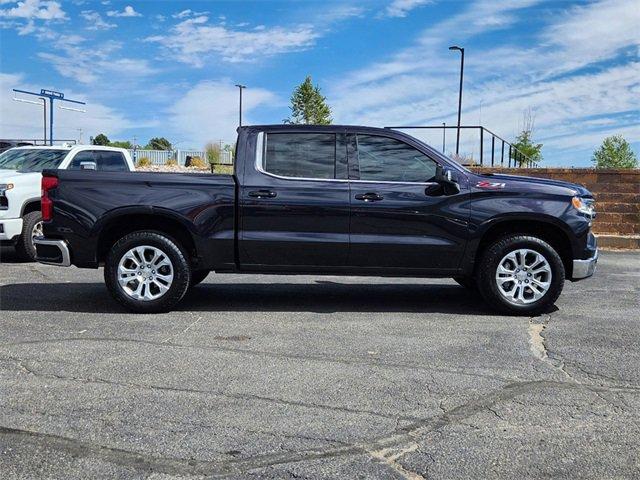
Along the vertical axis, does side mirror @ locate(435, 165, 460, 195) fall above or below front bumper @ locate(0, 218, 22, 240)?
above

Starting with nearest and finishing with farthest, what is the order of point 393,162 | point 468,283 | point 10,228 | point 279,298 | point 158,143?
point 393,162, point 279,298, point 468,283, point 10,228, point 158,143

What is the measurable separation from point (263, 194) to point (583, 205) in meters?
3.29

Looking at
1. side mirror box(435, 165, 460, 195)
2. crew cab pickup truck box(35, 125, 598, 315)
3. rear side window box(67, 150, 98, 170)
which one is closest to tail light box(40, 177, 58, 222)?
crew cab pickup truck box(35, 125, 598, 315)

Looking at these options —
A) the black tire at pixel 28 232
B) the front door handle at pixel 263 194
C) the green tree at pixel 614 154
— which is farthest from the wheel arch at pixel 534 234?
the green tree at pixel 614 154

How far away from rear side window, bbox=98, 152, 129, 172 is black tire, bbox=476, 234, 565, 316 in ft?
23.8

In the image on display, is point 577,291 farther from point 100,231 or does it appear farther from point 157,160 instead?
point 157,160

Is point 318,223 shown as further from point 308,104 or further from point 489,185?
point 308,104

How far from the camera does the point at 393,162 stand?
21.3 ft

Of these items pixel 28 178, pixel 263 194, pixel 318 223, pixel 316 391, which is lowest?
pixel 316 391

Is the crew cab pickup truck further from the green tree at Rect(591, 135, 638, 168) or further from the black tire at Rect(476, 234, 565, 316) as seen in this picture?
the green tree at Rect(591, 135, 638, 168)

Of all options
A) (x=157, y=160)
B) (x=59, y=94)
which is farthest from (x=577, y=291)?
(x=59, y=94)

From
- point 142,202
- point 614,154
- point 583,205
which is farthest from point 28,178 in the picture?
point 614,154

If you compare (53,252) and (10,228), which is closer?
(53,252)

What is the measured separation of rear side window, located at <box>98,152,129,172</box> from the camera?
11.0 meters
